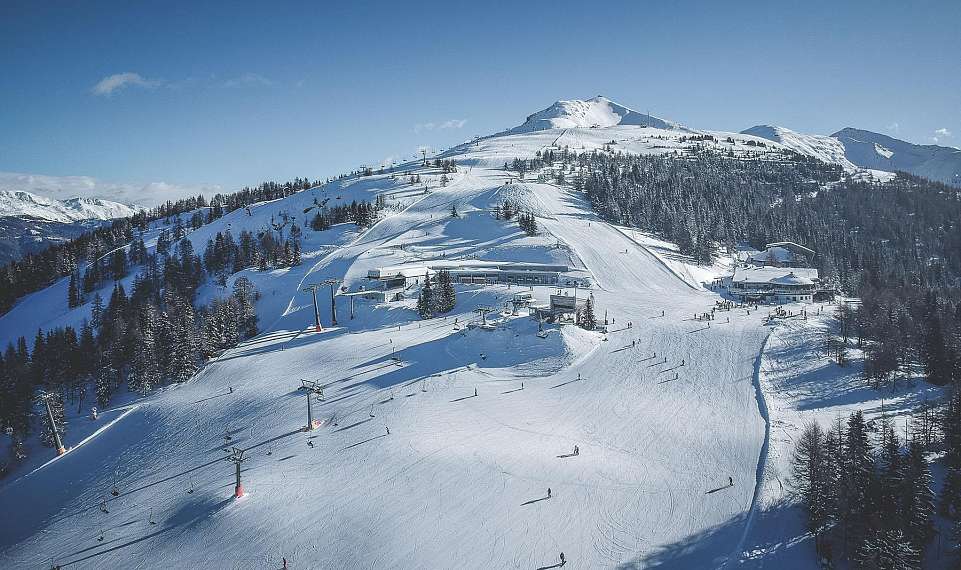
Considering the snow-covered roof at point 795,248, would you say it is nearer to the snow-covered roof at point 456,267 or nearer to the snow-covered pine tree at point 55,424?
the snow-covered roof at point 456,267

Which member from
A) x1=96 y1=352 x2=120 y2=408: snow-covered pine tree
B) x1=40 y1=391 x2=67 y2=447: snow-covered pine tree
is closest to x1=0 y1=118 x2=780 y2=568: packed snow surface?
x1=40 y1=391 x2=67 y2=447: snow-covered pine tree

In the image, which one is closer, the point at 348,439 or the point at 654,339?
the point at 348,439

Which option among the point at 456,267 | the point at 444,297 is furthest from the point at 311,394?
the point at 456,267

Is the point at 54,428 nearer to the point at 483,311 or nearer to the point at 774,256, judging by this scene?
the point at 483,311

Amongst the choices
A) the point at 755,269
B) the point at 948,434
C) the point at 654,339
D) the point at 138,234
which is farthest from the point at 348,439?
the point at 138,234

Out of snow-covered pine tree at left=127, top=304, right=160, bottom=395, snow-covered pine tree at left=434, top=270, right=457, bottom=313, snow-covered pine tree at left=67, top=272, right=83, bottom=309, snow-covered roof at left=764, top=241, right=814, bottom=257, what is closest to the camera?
snow-covered pine tree at left=127, top=304, right=160, bottom=395

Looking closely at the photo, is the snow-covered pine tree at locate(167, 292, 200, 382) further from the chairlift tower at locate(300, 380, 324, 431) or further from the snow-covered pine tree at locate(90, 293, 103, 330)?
the snow-covered pine tree at locate(90, 293, 103, 330)

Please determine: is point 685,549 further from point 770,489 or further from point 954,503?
point 954,503
